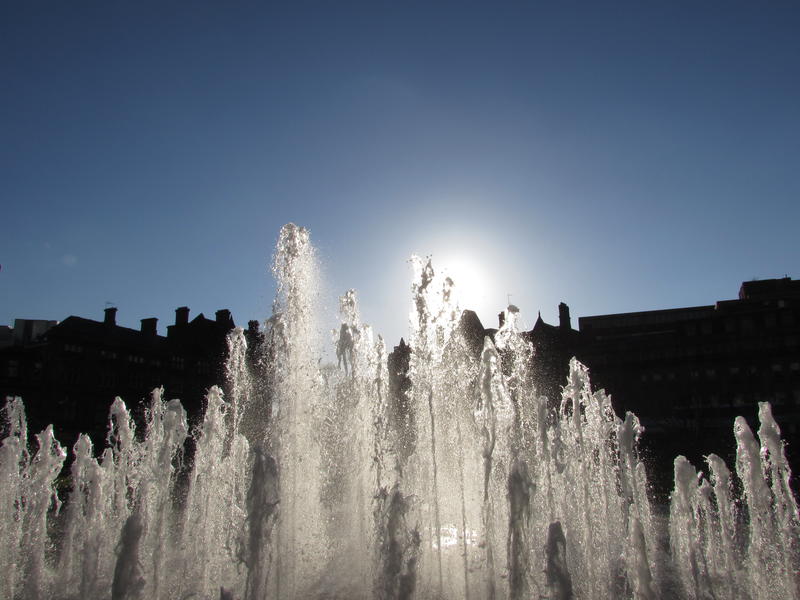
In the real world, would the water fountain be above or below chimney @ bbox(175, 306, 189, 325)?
below

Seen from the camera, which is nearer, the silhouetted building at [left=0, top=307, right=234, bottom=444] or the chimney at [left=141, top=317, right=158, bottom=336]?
the silhouetted building at [left=0, top=307, right=234, bottom=444]

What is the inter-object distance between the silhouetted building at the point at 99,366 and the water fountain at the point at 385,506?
1037 inches

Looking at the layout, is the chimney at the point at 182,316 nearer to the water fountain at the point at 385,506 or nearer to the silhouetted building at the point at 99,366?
the silhouetted building at the point at 99,366

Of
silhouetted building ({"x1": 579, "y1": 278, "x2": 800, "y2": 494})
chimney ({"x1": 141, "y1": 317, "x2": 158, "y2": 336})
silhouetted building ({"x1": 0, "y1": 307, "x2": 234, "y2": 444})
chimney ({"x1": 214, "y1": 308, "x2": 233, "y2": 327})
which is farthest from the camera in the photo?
chimney ({"x1": 214, "y1": 308, "x2": 233, "y2": 327})

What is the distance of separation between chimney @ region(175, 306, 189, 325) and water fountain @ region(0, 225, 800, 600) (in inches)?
1510

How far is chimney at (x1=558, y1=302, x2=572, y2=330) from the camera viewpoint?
186ft

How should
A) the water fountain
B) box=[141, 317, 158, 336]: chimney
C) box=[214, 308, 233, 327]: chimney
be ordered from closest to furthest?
the water fountain → box=[141, 317, 158, 336]: chimney → box=[214, 308, 233, 327]: chimney

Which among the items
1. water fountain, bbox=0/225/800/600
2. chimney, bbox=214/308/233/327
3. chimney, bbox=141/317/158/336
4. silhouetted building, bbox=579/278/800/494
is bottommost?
water fountain, bbox=0/225/800/600

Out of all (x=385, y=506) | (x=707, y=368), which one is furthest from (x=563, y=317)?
(x=385, y=506)

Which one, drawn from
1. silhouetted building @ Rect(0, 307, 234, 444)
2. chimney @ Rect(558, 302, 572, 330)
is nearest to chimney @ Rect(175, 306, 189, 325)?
silhouetted building @ Rect(0, 307, 234, 444)

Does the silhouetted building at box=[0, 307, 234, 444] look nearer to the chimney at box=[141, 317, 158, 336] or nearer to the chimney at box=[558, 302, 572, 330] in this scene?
the chimney at box=[141, 317, 158, 336]

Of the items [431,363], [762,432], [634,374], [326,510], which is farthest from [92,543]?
[634,374]

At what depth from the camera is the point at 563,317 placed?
188 ft

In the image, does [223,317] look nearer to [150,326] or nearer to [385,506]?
[150,326]
